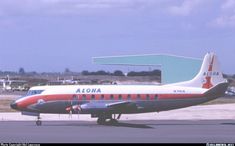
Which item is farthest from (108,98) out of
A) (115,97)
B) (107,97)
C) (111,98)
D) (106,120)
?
(106,120)

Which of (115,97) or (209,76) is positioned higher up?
(209,76)

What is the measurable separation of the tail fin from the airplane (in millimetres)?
63

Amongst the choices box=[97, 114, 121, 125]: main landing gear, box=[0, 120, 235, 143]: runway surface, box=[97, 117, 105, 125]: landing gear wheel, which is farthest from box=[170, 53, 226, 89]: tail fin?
box=[0, 120, 235, 143]: runway surface

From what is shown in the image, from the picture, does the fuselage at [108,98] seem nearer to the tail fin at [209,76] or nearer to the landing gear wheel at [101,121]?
the tail fin at [209,76]

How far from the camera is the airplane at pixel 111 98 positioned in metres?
33.6

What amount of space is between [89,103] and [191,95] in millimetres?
6303

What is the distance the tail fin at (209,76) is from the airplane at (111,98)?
0.06 meters

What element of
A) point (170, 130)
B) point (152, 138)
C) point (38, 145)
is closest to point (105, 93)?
point (170, 130)

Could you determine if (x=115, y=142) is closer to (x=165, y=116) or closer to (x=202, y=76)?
(x=202, y=76)

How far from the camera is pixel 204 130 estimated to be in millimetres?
28609

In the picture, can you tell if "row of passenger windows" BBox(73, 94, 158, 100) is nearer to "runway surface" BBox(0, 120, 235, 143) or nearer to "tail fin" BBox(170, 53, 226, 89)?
"tail fin" BBox(170, 53, 226, 89)

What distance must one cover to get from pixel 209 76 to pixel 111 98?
253 inches

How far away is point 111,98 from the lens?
34.4m

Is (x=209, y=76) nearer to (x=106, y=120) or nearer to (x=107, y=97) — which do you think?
(x=107, y=97)
